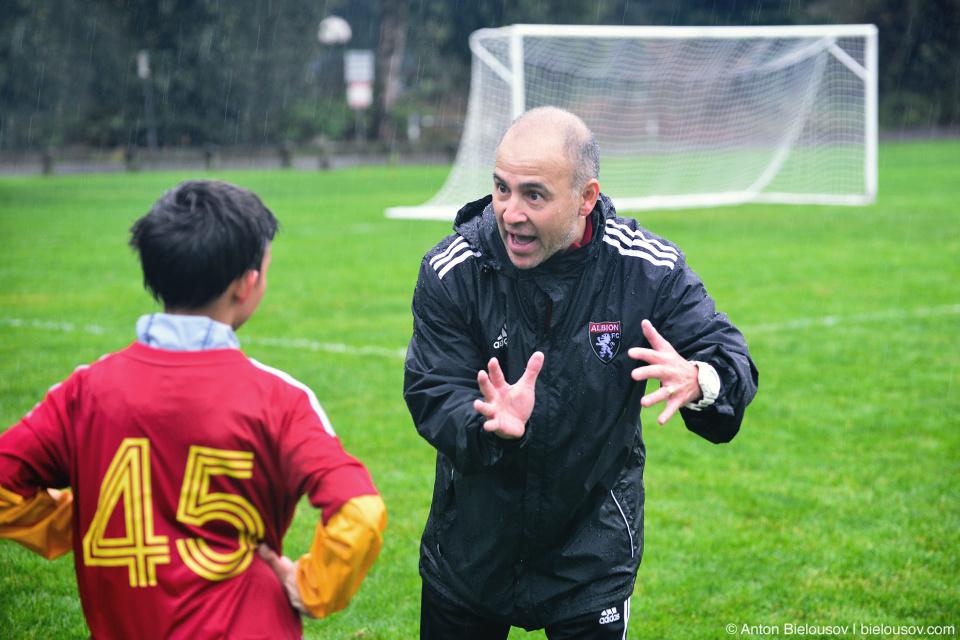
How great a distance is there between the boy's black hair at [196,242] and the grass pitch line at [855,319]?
807cm

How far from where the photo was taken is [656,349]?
2607mm

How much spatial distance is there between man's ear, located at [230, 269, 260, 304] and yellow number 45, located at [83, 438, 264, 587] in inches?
14.8

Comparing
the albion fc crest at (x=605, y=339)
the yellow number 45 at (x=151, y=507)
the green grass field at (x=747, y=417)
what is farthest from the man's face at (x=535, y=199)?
the green grass field at (x=747, y=417)

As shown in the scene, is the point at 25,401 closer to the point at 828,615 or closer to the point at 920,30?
the point at 828,615

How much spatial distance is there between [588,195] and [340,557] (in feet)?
4.56

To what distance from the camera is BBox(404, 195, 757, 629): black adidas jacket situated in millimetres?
2707

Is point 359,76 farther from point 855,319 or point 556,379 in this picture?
point 556,379

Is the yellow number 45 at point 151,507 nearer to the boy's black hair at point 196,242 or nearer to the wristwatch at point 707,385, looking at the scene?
the boy's black hair at point 196,242

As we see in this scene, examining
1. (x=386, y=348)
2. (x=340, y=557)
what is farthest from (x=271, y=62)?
(x=340, y=557)

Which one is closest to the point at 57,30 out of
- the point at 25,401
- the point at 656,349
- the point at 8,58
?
the point at 8,58

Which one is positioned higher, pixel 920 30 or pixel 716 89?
pixel 920 30

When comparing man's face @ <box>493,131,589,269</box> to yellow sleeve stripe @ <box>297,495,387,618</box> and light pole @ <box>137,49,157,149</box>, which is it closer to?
yellow sleeve stripe @ <box>297,495,387,618</box>

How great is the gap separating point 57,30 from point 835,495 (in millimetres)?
42773

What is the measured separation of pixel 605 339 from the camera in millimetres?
2734
